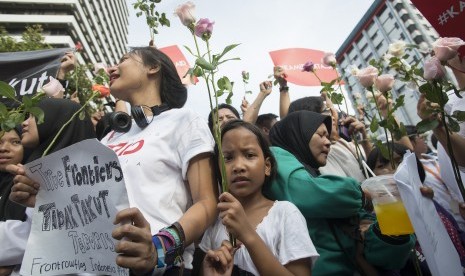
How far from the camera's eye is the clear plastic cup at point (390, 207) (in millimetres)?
1240

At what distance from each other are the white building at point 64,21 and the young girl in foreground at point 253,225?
2834 cm

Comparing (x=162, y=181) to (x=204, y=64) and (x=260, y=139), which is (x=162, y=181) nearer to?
(x=204, y=64)

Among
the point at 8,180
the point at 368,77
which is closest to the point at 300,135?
the point at 368,77

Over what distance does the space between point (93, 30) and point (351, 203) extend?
120ft

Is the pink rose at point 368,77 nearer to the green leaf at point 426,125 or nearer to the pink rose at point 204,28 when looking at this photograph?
the green leaf at point 426,125

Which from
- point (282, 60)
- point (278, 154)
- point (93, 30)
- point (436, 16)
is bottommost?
point (278, 154)

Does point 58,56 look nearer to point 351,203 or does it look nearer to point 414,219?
point 351,203

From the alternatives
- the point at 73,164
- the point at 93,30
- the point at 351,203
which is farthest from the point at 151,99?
the point at 93,30

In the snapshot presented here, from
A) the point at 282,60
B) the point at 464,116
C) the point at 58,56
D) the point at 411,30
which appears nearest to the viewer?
the point at 464,116

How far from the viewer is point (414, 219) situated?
42.9 inches

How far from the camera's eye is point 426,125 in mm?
1211

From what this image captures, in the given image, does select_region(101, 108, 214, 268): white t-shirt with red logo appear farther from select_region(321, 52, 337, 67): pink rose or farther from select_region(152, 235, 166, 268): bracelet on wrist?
select_region(321, 52, 337, 67): pink rose

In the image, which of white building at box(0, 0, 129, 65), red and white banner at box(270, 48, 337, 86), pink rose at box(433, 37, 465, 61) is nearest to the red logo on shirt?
pink rose at box(433, 37, 465, 61)

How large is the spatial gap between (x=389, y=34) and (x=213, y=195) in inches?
1757
